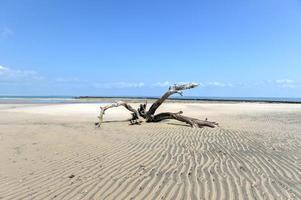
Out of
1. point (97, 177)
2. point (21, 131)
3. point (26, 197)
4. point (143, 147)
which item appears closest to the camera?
point (26, 197)

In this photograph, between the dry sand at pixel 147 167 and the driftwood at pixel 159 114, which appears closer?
the dry sand at pixel 147 167

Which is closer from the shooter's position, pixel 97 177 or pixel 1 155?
pixel 97 177

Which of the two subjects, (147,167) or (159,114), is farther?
(159,114)

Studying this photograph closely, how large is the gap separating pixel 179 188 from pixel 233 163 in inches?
103

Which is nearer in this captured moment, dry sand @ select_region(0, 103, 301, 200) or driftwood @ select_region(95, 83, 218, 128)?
dry sand @ select_region(0, 103, 301, 200)

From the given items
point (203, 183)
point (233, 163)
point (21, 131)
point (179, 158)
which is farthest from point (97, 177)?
point (21, 131)

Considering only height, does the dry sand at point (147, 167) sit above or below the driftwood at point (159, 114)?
below

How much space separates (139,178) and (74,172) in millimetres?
1535

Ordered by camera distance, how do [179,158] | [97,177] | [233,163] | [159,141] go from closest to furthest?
1. [97,177]
2. [233,163]
3. [179,158]
4. [159,141]

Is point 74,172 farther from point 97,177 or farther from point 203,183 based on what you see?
point 203,183

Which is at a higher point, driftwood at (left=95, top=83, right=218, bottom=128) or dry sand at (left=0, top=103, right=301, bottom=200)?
driftwood at (left=95, top=83, right=218, bottom=128)

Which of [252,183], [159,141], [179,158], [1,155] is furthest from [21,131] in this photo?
[252,183]

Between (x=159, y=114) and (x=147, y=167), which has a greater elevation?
(x=159, y=114)

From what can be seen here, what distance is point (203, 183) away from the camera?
20.2ft
